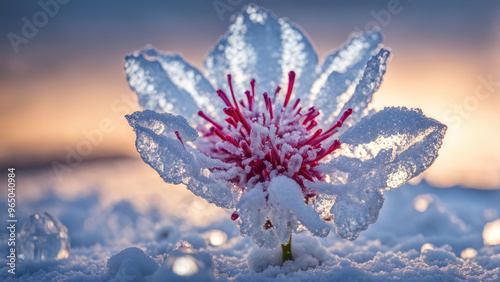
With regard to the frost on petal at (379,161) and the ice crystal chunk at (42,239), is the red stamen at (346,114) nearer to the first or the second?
the frost on petal at (379,161)

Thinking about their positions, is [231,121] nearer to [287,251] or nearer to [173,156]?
[173,156]

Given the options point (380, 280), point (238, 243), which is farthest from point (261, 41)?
point (380, 280)

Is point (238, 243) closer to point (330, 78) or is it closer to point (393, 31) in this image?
point (330, 78)

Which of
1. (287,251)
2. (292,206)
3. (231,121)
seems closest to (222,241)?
(287,251)

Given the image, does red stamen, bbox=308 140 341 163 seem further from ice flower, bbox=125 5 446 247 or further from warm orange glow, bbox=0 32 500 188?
warm orange glow, bbox=0 32 500 188

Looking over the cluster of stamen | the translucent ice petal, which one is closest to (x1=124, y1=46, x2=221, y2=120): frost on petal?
the cluster of stamen

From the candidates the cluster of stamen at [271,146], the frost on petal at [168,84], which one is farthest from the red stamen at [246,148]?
the frost on petal at [168,84]
